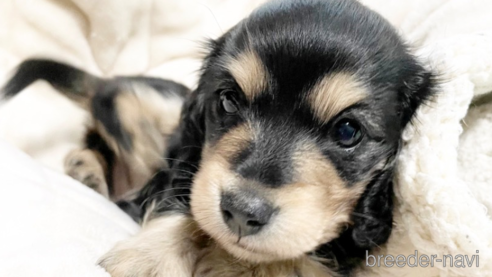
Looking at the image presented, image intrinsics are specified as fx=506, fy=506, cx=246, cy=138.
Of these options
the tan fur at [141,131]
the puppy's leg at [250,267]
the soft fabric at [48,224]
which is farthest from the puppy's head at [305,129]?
the tan fur at [141,131]

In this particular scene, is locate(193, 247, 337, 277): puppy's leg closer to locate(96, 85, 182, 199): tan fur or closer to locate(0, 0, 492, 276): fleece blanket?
locate(0, 0, 492, 276): fleece blanket

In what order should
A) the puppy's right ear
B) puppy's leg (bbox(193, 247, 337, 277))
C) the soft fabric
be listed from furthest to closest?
the puppy's right ear, puppy's leg (bbox(193, 247, 337, 277)), the soft fabric

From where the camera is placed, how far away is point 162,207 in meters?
1.31

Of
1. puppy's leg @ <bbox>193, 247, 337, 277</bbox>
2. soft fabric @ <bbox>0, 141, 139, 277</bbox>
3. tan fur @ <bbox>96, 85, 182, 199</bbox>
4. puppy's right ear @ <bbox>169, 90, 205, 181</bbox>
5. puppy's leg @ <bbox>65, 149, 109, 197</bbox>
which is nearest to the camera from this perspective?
soft fabric @ <bbox>0, 141, 139, 277</bbox>

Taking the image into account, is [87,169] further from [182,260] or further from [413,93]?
[413,93]

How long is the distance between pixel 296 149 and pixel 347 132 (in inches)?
4.9

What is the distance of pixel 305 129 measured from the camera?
1.04 m

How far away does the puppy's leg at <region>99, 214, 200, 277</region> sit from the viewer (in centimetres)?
105

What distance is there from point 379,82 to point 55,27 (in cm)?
143

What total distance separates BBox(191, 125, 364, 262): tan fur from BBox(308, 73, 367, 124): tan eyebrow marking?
0.07 meters

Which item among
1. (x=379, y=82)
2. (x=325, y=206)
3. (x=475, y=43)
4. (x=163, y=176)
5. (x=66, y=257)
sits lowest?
(x=163, y=176)

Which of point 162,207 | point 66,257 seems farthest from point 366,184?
point 66,257

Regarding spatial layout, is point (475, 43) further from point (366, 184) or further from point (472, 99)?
point (366, 184)

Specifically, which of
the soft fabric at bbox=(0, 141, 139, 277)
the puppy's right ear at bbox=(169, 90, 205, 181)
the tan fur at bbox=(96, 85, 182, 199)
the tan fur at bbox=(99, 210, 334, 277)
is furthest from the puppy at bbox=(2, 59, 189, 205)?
the tan fur at bbox=(99, 210, 334, 277)
